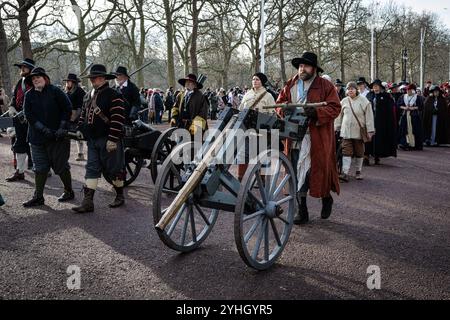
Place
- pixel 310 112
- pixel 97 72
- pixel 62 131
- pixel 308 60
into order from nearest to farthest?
1. pixel 310 112
2. pixel 308 60
3. pixel 97 72
4. pixel 62 131

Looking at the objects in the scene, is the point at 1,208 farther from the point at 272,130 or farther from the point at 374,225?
the point at 374,225

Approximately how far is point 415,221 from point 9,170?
24.9 ft

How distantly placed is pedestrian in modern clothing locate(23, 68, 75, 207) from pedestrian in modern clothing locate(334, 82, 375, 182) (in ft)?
16.2

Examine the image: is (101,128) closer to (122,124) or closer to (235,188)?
(122,124)

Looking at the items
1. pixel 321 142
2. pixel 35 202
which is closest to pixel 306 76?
pixel 321 142

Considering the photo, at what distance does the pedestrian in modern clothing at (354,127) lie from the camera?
8.82 metres

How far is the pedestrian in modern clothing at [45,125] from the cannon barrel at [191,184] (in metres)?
3.13

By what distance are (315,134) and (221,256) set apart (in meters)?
1.85

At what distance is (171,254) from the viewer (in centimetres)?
457

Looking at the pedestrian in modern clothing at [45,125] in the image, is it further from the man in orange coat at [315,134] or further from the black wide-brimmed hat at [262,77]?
the man in orange coat at [315,134]

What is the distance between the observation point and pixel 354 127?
891 cm

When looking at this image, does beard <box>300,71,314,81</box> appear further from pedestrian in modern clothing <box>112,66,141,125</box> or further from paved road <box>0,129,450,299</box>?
pedestrian in modern clothing <box>112,66,141,125</box>

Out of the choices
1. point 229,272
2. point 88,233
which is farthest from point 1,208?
point 229,272

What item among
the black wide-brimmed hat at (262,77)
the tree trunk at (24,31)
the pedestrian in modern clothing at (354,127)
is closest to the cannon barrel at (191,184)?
the black wide-brimmed hat at (262,77)
